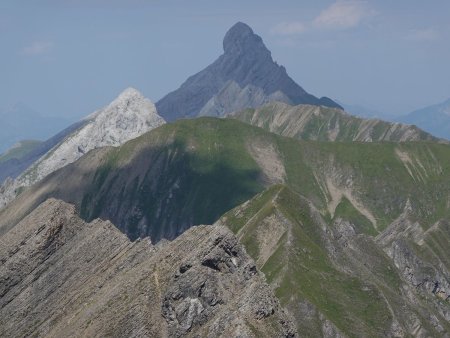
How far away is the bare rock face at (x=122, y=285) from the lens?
209ft

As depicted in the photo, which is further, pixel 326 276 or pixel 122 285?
pixel 326 276

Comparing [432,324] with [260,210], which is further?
[260,210]

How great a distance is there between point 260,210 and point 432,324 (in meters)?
44.4

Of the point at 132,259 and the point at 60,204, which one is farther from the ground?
the point at 60,204

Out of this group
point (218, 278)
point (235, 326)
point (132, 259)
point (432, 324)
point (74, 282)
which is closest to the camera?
point (235, 326)

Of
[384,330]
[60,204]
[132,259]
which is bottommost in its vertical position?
[384,330]

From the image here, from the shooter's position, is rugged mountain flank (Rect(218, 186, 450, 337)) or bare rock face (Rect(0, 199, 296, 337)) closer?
bare rock face (Rect(0, 199, 296, 337))

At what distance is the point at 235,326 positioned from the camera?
60.0m

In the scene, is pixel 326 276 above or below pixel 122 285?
above

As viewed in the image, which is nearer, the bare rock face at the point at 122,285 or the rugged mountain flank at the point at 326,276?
the bare rock face at the point at 122,285

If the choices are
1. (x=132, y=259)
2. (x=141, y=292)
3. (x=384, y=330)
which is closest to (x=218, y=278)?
(x=141, y=292)

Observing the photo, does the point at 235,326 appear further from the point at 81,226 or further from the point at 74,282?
the point at 81,226

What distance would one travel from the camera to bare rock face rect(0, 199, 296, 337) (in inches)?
2510

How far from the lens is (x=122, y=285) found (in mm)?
78125
